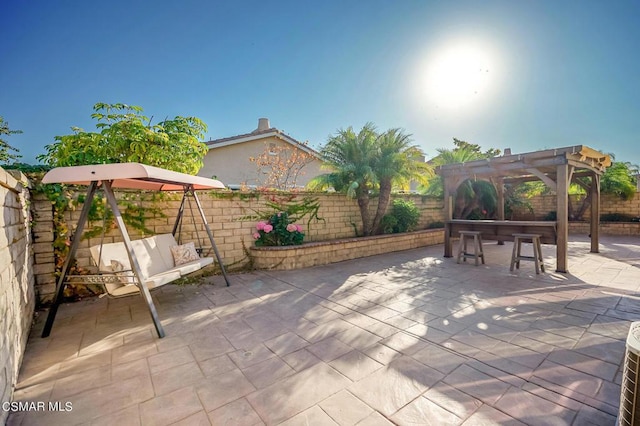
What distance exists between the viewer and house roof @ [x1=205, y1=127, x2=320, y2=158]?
38.3 feet

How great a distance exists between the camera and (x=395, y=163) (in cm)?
726

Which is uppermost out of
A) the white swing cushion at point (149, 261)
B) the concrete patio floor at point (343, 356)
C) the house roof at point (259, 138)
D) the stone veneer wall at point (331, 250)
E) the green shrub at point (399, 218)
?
the house roof at point (259, 138)

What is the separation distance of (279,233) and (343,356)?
13.1 feet

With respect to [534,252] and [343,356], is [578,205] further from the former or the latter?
[343,356]

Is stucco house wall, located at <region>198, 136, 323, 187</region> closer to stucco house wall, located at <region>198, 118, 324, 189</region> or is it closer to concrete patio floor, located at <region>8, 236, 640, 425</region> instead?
stucco house wall, located at <region>198, 118, 324, 189</region>

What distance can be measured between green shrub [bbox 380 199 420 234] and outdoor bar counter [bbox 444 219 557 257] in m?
1.61

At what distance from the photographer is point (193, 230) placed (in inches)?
213

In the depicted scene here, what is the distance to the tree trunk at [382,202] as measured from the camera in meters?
Answer: 7.61

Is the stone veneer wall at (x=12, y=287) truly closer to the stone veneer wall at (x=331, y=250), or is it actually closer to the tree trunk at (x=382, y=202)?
the stone veneer wall at (x=331, y=250)

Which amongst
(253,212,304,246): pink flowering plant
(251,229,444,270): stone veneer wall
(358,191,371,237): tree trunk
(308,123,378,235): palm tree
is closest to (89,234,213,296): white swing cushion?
(251,229,444,270): stone veneer wall

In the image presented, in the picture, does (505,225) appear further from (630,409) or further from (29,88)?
(29,88)

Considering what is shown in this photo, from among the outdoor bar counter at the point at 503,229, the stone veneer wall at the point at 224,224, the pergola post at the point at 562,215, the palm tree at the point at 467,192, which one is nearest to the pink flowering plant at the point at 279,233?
the stone veneer wall at the point at 224,224

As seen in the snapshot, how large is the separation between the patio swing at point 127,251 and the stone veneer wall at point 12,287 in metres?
0.30

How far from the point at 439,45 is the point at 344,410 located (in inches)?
292
